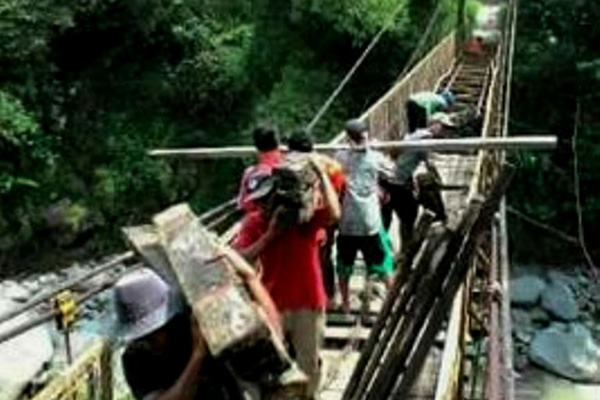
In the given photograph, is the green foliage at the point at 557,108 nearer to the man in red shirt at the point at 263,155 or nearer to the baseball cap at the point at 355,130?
the baseball cap at the point at 355,130

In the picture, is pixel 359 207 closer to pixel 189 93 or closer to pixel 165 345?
pixel 165 345

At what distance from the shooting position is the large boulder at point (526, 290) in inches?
488

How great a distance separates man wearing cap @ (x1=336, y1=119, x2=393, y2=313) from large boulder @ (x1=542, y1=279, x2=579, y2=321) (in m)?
8.19

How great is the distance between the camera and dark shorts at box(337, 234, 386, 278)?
4402 mm

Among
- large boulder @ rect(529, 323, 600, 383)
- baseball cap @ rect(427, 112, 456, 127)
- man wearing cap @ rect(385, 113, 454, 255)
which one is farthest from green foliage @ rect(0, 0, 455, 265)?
man wearing cap @ rect(385, 113, 454, 255)

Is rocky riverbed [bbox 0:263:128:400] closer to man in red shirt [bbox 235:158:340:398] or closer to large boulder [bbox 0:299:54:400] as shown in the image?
large boulder [bbox 0:299:54:400]

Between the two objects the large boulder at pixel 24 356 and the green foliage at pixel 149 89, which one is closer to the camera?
the large boulder at pixel 24 356

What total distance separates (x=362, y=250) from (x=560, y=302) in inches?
330

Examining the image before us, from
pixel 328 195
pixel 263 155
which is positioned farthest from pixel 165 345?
pixel 263 155

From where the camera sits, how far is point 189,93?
1495cm

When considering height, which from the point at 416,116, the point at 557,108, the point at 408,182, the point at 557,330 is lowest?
the point at 557,330

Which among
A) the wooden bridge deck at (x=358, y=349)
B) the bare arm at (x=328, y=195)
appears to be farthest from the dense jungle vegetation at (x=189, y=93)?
the bare arm at (x=328, y=195)

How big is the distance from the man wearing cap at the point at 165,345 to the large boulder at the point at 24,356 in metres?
7.90

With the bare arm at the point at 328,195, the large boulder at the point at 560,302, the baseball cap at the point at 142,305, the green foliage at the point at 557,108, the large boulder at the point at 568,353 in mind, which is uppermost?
the baseball cap at the point at 142,305
